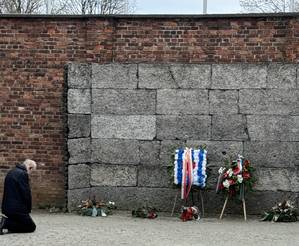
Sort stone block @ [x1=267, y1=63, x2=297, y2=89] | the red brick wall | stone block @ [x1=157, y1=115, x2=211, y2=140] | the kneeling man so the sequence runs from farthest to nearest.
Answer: the red brick wall, stone block @ [x1=157, y1=115, x2=211, y2=140], stone block @ [x1=267, y1=63, x2=297, y2=89], the kneeling man

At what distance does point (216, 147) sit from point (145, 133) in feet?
4.79

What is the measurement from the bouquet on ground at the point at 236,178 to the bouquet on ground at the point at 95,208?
7.38 ft

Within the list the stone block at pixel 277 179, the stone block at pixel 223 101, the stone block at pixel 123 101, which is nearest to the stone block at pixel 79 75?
the stone block at pixel 123 101

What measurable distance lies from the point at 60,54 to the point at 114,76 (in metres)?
1.29

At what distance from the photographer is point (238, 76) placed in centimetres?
1219

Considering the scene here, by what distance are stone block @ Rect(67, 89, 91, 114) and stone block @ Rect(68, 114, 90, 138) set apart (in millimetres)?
102

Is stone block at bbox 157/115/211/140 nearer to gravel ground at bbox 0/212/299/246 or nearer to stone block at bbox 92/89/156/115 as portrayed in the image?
stone block at bbox 92/89/156/115

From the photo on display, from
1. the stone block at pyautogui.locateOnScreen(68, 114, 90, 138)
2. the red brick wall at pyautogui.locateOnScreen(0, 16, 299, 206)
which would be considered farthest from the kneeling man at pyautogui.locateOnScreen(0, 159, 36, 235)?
the red brick wall at pyautogui.locateOnScreen(0, 16, 299, 206)

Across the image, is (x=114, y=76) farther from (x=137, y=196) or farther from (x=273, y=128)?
(x=273, y=128)

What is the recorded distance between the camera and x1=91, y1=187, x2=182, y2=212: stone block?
12.4 m

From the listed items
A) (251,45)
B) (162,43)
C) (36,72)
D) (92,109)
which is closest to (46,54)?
(36,72)

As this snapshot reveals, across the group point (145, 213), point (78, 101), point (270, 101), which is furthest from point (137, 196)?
point (270, 101)

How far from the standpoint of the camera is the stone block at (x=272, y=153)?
39.7ft

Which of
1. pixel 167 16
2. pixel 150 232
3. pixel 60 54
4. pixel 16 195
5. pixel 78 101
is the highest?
pixel 167 16
